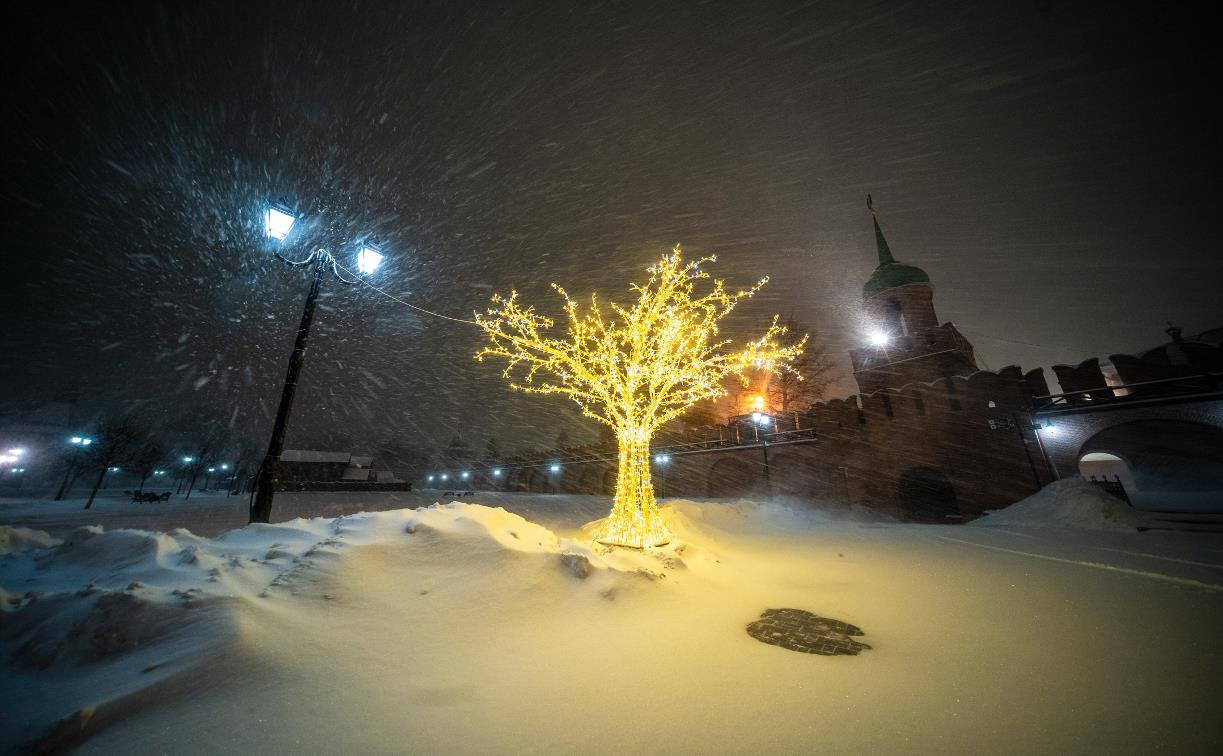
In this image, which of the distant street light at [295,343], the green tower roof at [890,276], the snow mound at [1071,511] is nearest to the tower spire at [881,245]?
the green tower roof at [890,276]

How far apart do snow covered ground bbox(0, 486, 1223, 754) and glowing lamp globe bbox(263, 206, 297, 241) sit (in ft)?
16.0

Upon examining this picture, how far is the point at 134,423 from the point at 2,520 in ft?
96.1

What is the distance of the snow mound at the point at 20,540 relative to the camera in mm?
4660

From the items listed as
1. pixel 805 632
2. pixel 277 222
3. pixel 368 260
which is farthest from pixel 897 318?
pixel 277 222

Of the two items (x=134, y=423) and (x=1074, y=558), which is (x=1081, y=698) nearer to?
(x=1074, y=558)

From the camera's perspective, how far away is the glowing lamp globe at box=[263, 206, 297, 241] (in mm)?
6742

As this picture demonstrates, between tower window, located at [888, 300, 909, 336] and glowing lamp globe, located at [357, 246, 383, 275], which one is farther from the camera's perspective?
tower window, located at [888, 300, 909, 336]

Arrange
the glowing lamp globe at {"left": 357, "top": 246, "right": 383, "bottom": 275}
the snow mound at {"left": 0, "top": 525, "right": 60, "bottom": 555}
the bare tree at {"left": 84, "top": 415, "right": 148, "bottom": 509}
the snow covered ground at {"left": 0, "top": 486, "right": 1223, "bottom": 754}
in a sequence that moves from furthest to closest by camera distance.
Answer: the bare tree at {"left": 84, "top": 415, "right": 148, "bottom": 509} < the glowing lamp globe at {"left": 357, "top": 246, "right": 383, "bottom": 275} < the snow mound at {"left": 0, "top": 525, "right": 60, "bottom": 555} < the snow covered ground at {"left": 0, "top": 486, "right": 1223, "bottom": 754}

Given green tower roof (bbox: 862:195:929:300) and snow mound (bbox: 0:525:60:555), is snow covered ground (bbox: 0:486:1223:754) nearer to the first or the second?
snow mound (bbox: 0:525:60:555)

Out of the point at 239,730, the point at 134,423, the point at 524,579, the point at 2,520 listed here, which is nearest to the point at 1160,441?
the point at 524,579

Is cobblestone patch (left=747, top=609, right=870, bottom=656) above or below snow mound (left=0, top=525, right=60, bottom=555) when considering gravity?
below

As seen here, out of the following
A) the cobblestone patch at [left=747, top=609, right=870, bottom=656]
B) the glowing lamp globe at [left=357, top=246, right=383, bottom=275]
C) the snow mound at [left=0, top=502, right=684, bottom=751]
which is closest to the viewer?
the snow mound at [left=0, top=502, right=684, bottom=751]

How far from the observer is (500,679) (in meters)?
2.95

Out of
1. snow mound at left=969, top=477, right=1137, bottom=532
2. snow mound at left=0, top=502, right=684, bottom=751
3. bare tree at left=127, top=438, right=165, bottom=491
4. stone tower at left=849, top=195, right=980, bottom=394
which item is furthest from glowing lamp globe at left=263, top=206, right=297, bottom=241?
bare tree at left=127, top=438, right=165, bottom=491
